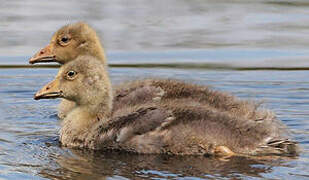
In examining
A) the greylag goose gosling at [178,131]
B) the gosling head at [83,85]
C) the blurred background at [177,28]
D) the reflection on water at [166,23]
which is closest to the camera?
the greylag goose gosling at [178,131]

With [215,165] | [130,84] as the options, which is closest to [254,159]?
[215,165]

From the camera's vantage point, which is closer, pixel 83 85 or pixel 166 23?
pixel 83 85

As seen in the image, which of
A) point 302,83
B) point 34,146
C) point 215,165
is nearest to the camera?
point 215,165

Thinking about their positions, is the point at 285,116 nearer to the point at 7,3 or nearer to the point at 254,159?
the point at 254,159

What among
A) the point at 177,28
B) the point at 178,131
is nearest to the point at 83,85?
the point at 178,131

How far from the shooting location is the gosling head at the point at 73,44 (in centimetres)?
1174

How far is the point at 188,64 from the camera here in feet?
45.0

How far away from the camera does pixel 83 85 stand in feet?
33.4

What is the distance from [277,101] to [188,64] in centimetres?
233

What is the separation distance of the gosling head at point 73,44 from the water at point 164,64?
731mm

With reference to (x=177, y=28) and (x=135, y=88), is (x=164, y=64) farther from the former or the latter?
(x=135, y=88)

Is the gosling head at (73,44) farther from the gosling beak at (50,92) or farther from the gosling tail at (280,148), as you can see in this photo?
the gosling tail at (280,148)

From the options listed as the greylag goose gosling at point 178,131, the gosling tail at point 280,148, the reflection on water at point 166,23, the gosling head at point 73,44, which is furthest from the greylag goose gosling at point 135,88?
the reflection on water at point 166,23

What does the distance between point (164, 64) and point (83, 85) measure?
3.67 metres
